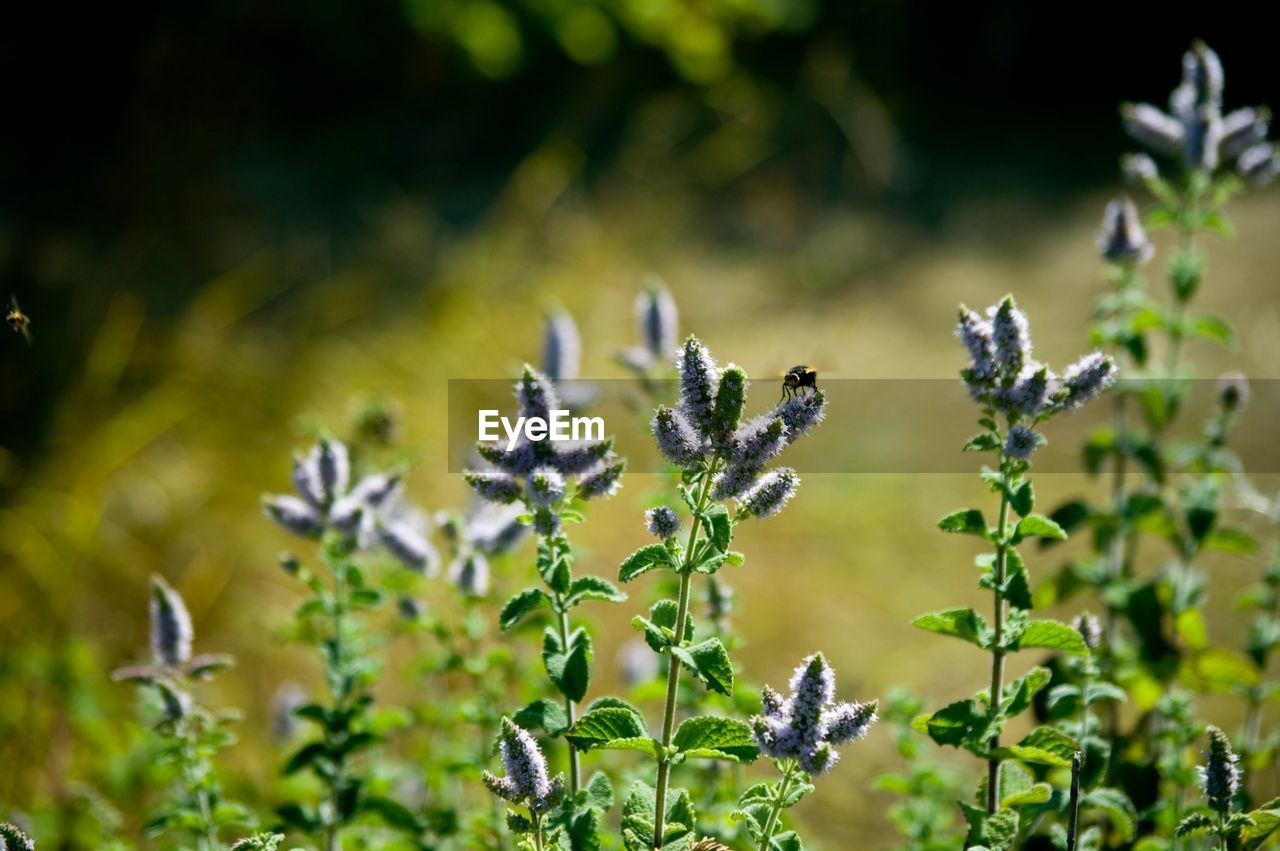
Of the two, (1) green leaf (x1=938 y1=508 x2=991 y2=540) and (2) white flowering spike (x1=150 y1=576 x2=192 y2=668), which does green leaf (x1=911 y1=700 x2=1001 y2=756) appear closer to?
(1) green leaf (x1=938 y1=508 x2=991 y2=540)

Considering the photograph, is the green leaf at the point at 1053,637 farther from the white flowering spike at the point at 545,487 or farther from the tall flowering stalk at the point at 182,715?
the tall flowering stalk at the point at 182,715

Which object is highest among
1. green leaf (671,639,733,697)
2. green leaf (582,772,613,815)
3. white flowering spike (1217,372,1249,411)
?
white flowering spike (1217,372,1249,411)

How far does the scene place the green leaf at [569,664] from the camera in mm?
1358

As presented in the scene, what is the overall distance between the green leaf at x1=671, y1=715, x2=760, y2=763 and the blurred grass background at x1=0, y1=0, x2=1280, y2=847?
107 cm

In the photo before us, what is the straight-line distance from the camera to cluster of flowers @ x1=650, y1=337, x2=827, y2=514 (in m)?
1.21

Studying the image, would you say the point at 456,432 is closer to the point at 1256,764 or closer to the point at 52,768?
the point at 52,768

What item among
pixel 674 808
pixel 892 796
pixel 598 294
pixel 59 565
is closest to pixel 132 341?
pixel 59 565

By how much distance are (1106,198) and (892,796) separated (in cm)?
296

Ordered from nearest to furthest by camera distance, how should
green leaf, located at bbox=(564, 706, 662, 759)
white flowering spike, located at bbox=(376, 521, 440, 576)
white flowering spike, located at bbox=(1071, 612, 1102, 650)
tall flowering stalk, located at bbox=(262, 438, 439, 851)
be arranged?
green leaf, located at bbox=(564, 706, 662, 759)
white flowering spike, located at bbox=(1071, 612, 1102, 650)
tall flowering stalk, located at bbox=(262, 438, 439, 851)
white flowering spike, located at bbox=(376, 521, 440, 576)

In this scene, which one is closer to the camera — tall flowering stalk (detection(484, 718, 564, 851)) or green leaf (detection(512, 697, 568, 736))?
tall flowering stalk (detection(484, 718, 564, 851))

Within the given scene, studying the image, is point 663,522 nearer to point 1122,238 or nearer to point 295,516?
point 295,516

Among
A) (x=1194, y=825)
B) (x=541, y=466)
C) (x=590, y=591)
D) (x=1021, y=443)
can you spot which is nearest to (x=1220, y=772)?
(x=1194, y=825)

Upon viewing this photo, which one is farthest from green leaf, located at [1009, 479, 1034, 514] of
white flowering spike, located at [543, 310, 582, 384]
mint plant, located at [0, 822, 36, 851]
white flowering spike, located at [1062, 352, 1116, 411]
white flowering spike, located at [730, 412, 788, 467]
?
mint plant, located at [0, 822, 36, 851]

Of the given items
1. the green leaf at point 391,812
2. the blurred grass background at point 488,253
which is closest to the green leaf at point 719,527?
the green leaf at point 391,812
